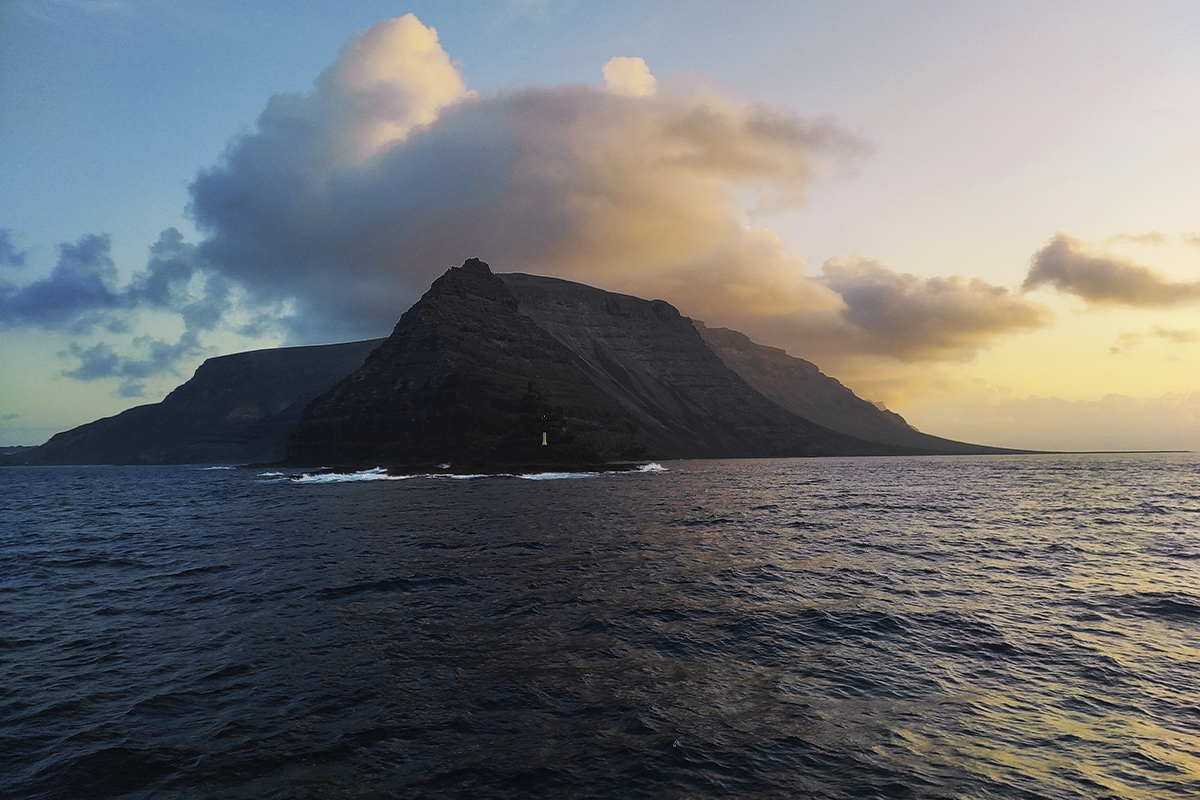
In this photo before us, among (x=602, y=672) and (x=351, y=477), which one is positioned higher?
(x=602, y=672)

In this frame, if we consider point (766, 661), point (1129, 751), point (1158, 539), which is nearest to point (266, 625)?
point (766, 661)

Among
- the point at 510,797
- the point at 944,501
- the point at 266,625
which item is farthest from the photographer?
the point at 944,501

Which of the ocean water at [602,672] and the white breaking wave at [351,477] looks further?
the white breaking wave at [351,477]

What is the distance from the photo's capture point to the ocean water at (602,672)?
10.7 meters

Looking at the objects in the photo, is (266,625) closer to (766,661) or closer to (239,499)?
(766,661)

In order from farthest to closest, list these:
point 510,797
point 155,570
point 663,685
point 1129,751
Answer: point 155,570, point 663,685, point 1129,751, point 510,797

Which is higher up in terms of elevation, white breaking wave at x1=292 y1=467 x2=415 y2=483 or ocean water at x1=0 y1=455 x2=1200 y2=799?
ocean water at x1=0 y1=455 x2=1200 y2=799

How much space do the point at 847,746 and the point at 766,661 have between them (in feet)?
16.0

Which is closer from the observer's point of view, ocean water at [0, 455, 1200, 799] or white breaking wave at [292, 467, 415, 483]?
ocean water at [0, 455, 1200, 799]

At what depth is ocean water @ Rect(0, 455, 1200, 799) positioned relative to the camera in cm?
1074

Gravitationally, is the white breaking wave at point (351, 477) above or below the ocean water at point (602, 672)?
below

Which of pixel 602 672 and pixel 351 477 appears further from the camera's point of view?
pixel 351 477

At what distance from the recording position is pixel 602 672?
15.8m

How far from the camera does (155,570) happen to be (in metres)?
30.3
